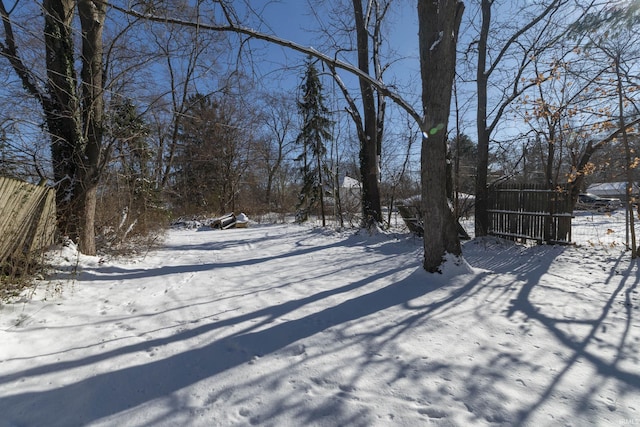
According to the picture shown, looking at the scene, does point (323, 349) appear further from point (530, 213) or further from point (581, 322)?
point (530, 213)

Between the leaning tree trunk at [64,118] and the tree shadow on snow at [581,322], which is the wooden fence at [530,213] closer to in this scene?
the tree shadow on snow at [581,322]

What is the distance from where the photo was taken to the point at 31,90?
5402 mm

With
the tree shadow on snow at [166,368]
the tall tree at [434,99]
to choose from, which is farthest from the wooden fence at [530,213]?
the tree shadow on snow at [166,368]

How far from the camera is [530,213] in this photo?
7895 mm

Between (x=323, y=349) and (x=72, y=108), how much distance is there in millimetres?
5991

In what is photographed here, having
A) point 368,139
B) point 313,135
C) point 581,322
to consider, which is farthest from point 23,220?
point 313,135

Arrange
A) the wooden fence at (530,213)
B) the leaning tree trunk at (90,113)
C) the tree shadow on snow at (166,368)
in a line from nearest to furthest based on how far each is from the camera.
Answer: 1. the tree shadow on snow at (166,368)
2. the leaning tree trunk at (90,113)
3. the wooden fence at (530,213)

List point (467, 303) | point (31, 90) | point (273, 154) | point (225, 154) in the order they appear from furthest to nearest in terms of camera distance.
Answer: point (273, 154) → point (225, 154) → point (31, 90) → point (467, 303)

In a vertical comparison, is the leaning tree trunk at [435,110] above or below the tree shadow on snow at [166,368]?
above

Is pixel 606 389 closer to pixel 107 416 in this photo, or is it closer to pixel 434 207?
pixel 434 207

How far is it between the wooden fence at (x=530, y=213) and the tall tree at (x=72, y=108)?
9674 millimetres

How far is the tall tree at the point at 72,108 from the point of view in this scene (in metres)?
5.29

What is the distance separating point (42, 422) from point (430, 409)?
7.57 ft

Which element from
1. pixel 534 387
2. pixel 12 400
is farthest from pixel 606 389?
pixel 12 400
